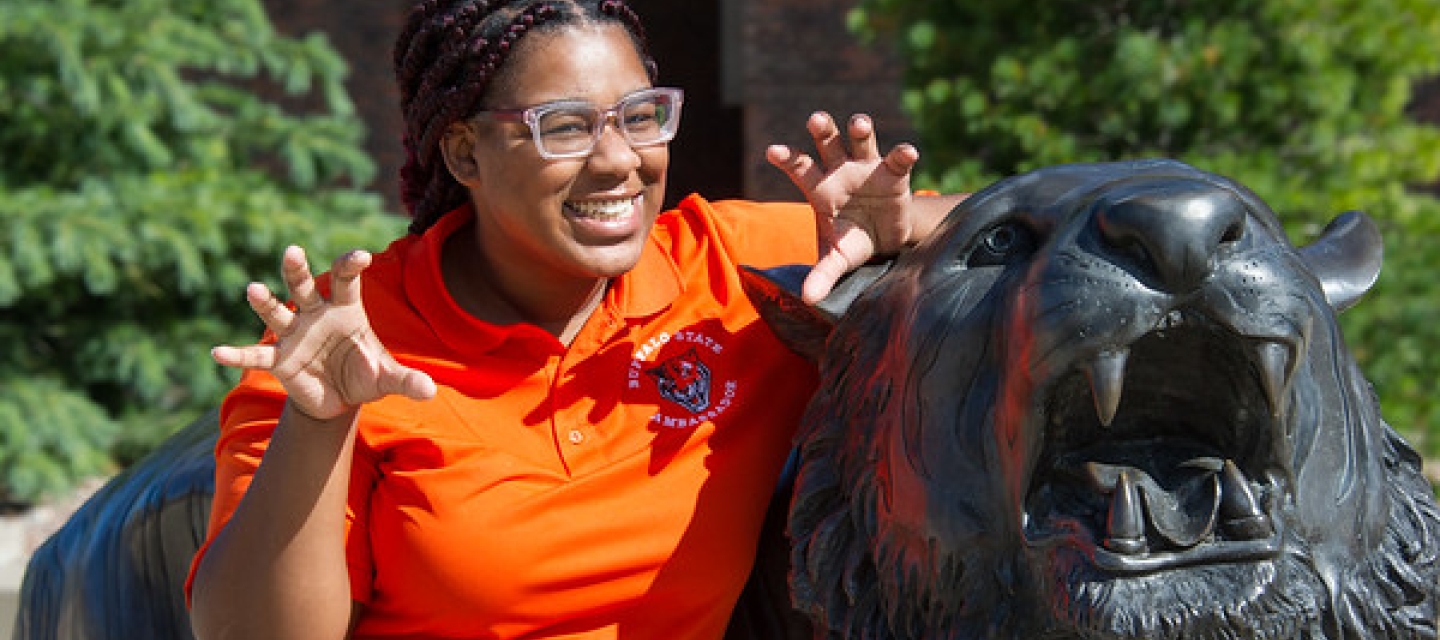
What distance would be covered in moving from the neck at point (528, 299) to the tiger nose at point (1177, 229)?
0.93m

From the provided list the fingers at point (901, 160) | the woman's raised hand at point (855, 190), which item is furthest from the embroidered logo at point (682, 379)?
the fingers at point (901, 160)

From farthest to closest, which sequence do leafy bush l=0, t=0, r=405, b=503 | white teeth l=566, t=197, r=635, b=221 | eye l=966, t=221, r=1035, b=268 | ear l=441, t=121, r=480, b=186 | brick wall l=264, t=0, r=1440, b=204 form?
1. brick wall l=264, t=0, r=1440, b=204
2. leafy bush l=0, t=0, r=405, b=503
3. ear l=441, t=121, r=480, b=186
4. white teeth l=566, t=197, r=635, b=221
5. eye l=966, t=221, r=1035, b=268

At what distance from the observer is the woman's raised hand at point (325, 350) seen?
1.80 metres

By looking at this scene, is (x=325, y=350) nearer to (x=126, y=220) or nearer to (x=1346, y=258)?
(x=1346, y=258)

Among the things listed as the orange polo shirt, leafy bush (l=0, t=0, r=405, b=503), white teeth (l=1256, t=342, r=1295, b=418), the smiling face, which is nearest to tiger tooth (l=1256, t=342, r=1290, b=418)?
white teeth (l=1256, t=342, r=1295, b=418)

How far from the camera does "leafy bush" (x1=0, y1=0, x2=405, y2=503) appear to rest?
694 cm

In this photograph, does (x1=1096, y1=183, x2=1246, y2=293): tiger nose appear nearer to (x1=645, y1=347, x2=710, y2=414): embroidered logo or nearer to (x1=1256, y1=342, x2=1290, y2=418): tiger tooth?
(x1=1256, y1=342, x2=1290, y2=418): tiger tooth

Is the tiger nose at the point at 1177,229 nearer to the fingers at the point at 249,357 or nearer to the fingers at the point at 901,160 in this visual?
the fingers at the point at 901,160

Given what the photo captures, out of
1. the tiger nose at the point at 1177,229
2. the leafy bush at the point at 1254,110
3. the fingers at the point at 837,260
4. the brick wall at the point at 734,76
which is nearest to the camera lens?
the tiger nose at the point at 1177,229

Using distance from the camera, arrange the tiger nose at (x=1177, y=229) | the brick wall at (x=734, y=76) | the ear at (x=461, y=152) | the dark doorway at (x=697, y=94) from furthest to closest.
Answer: the dark doorway at (x=697, y=94), the brick wall at (x=734, y=76), the ear at (x=461, y=152), the tiger nose at (x=1177, y=229)

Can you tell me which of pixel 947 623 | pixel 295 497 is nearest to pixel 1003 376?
pixel 947 623

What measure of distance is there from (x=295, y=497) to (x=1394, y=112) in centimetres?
495

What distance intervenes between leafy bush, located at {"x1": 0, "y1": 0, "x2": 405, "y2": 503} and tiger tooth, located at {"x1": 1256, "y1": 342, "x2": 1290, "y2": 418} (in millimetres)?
5804

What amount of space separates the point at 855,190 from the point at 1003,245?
0.35 m
